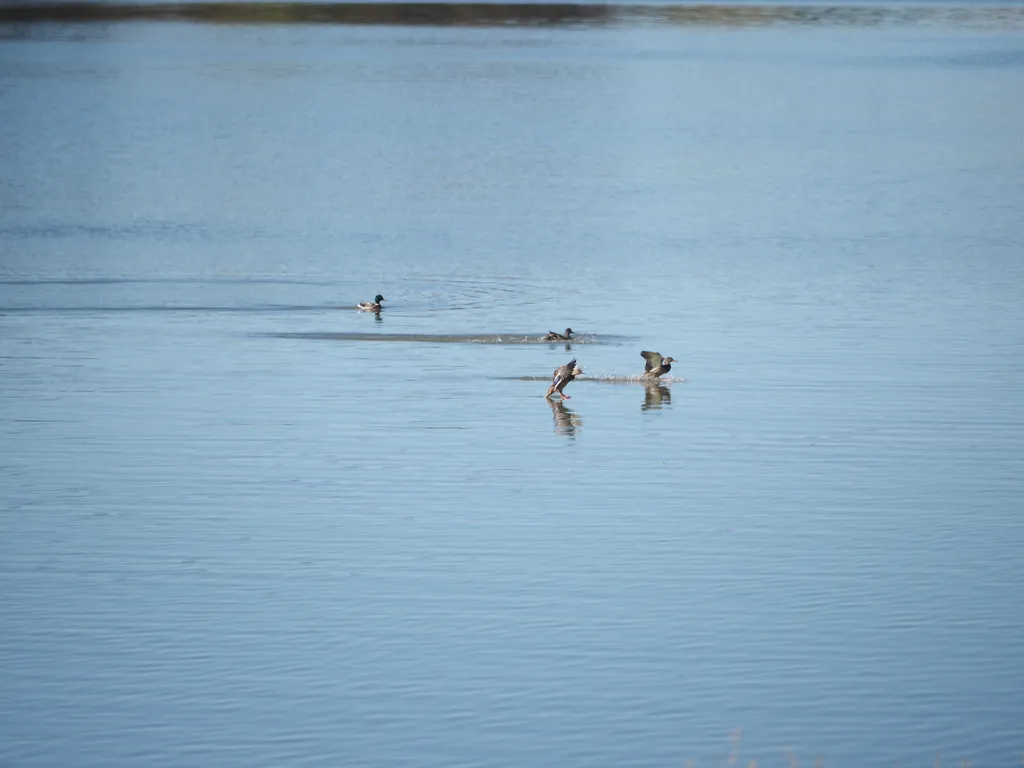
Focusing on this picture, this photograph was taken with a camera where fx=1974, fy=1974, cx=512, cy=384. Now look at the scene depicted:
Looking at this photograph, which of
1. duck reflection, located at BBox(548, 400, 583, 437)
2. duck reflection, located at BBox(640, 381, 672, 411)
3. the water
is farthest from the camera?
duck reflection, located at BBox(640, 381, 672, 411)

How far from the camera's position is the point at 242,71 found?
110375mm

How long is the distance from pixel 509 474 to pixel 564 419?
10.7 ft

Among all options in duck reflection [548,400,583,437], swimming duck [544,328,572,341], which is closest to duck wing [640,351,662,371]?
duck reflection [548,400,583,437]

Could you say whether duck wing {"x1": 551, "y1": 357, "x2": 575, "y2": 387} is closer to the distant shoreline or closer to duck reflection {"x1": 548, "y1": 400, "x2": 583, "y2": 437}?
duck reflection {"x1": 548, "y1": 400, "x2": 583, "y2": 437}

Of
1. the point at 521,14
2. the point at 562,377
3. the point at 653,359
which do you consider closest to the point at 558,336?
the point at 653,359

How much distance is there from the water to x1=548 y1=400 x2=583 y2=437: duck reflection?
0.51 ft

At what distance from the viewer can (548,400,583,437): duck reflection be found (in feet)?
77.3

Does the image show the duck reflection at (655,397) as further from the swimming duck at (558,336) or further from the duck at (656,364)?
the swimming duck at (558,336)

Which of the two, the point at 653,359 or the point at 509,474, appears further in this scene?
the point at 653,359

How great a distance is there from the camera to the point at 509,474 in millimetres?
21094

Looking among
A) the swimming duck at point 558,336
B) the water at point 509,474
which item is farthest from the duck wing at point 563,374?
the swimming duck at point 558,336

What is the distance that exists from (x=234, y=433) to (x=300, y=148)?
49664 millimetres

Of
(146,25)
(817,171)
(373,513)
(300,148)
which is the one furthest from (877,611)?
(146,25)

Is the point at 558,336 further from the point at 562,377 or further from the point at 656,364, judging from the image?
the point at 562,377
